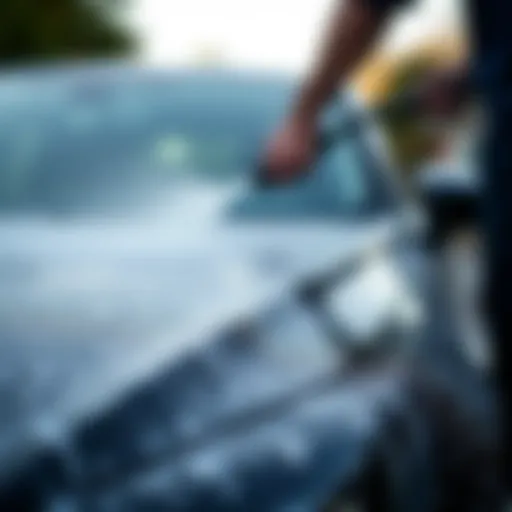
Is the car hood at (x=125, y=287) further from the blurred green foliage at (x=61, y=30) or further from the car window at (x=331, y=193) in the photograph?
the blurred green foliage at (x=61, y=30)

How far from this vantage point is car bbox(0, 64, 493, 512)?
2770 mm

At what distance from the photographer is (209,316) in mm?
3178

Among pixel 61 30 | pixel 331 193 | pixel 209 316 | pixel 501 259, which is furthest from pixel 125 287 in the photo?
pixel 61 30

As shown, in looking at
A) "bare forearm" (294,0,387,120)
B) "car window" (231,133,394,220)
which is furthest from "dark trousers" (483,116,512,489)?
"car window" (231,133,394,220)

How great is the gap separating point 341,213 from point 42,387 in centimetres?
161

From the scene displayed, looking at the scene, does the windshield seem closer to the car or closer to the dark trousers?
the car

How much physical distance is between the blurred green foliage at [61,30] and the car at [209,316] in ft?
49.7

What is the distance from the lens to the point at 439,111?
377 centimetres

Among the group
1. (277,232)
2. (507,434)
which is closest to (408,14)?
(277,232)

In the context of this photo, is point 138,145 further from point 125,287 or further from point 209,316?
point 209,316

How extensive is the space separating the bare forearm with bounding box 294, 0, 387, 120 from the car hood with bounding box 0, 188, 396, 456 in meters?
0.26

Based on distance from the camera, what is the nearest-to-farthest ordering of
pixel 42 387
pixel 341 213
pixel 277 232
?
pixel 42 387, pixel 277 232, pixel 341 213

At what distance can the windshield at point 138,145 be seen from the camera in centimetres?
436

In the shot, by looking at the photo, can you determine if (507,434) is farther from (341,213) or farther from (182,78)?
(182,78)
